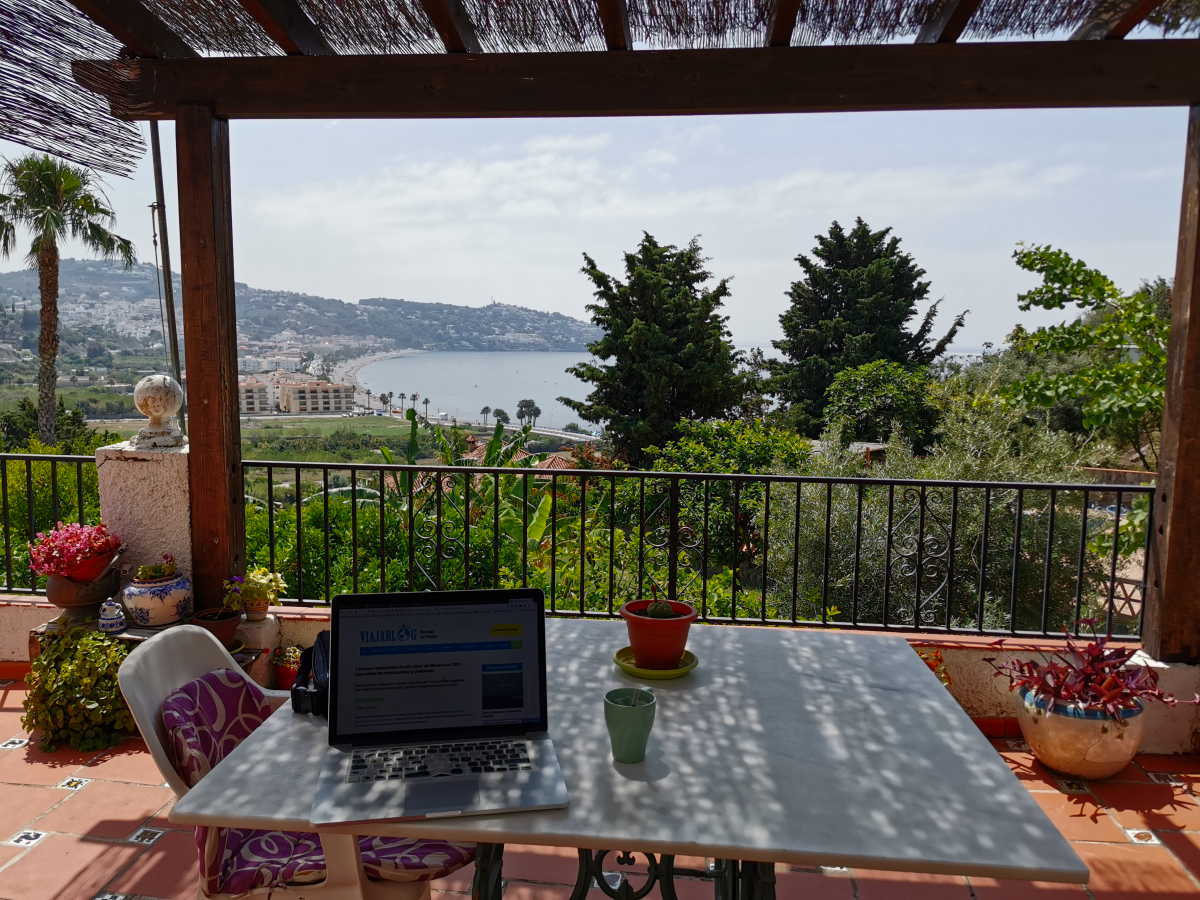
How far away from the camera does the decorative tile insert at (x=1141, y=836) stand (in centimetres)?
243

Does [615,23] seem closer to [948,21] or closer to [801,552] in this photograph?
[948,21]

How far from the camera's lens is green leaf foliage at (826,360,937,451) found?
11867mm

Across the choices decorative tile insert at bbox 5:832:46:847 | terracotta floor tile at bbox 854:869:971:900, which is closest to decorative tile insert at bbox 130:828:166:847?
decorative tile insert at bbox 5:832:46:847

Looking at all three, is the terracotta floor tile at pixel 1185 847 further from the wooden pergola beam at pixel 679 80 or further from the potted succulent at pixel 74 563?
the potted succulent at pixel 74 563

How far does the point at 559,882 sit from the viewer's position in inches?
85.4

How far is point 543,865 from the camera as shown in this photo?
2242mm

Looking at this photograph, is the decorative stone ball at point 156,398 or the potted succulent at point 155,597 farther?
the decorative stone ball at point 156,398

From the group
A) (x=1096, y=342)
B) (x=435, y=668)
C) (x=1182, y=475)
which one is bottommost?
(x=435, y=668)

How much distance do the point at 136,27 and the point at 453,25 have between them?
112 cm

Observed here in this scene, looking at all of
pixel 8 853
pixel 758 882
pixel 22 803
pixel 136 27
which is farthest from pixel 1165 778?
pixel 136 27

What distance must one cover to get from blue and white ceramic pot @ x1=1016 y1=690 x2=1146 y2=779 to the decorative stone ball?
353 centimetres

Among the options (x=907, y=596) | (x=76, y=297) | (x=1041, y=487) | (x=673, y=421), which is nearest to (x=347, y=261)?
(x=76, y=297)

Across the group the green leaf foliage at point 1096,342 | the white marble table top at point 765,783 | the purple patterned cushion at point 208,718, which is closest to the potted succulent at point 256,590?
the purple patterned cushion at point 208,718

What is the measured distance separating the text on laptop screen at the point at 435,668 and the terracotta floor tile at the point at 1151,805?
2.21 m
